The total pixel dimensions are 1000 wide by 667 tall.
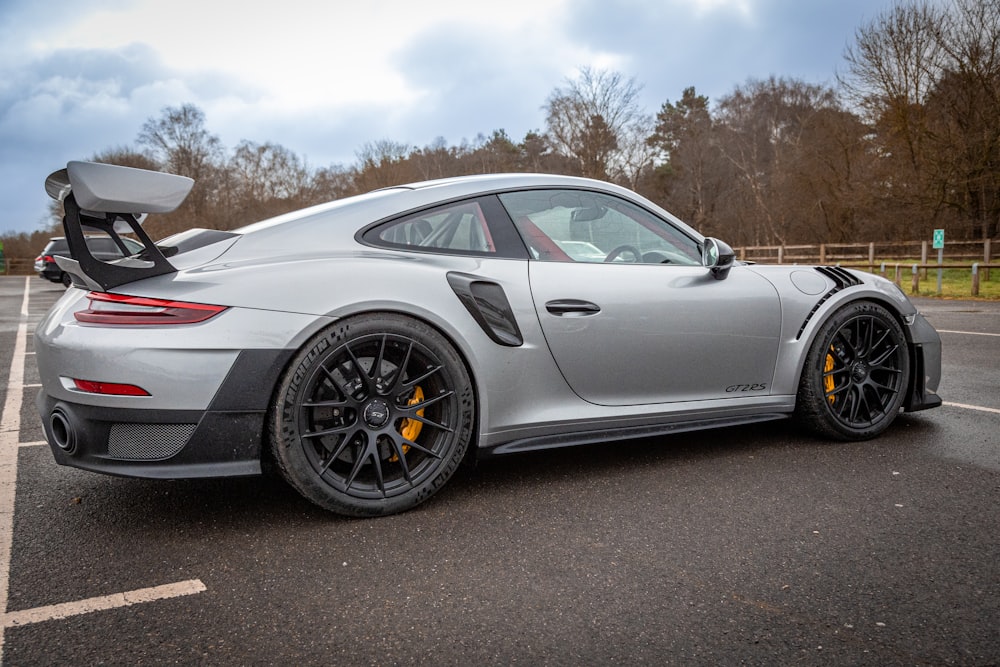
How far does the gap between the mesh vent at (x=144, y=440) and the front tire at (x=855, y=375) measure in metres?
2.85

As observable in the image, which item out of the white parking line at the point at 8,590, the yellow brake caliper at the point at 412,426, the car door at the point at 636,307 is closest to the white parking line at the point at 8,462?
the white parking line at the point at 8,590

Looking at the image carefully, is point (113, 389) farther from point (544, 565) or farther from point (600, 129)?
point (600, 129)

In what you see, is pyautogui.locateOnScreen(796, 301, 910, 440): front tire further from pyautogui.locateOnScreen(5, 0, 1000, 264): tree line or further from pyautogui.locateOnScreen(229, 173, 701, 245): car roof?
pyautogui.locateOnScreen(5, 0, 1000, 264): tree line

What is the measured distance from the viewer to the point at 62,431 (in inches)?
102

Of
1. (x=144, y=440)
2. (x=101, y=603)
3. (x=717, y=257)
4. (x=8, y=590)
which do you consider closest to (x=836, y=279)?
(x=717, y=257)

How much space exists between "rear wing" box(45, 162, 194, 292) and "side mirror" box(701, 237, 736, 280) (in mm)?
2211

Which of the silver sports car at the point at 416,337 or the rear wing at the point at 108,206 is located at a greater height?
the rear wing at the point at 108,206

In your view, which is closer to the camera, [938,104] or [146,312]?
[146,312]

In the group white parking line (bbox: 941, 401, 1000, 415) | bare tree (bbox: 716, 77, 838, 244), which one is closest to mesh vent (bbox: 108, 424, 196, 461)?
white parking line (bbox: 941, 401, 1000, 415)

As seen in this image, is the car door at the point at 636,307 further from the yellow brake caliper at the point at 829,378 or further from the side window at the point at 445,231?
the yellow brake caliper at the point at 829,378

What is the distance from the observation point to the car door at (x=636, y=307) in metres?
3.12

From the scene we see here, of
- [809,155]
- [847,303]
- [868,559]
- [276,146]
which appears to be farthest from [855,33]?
[276,146]

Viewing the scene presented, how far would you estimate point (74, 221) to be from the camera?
102 inches

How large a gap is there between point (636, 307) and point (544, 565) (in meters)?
1.26
